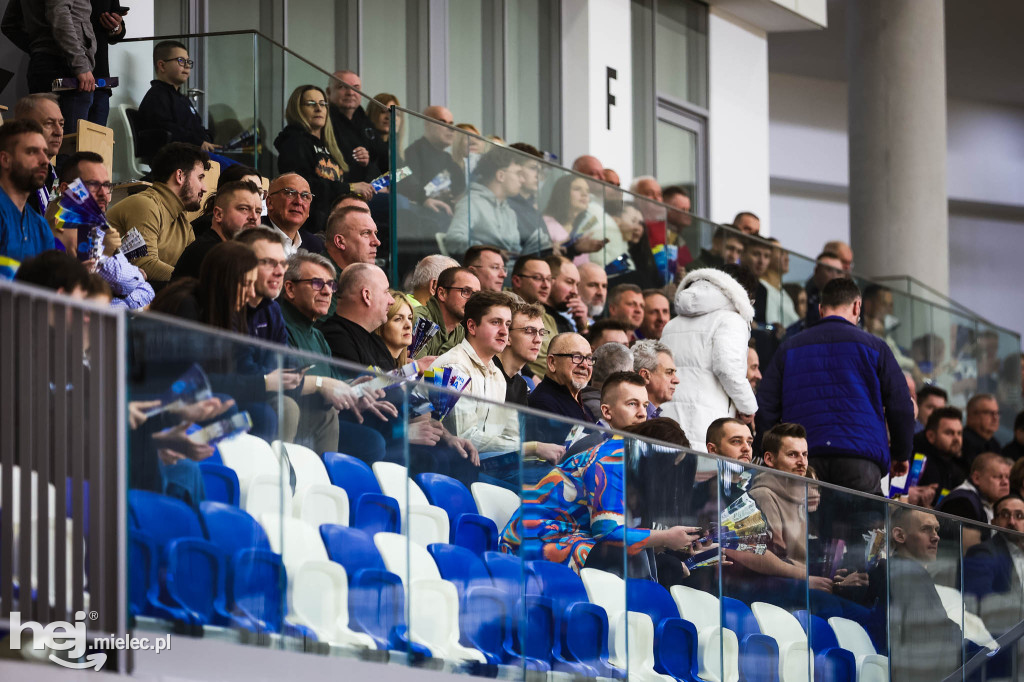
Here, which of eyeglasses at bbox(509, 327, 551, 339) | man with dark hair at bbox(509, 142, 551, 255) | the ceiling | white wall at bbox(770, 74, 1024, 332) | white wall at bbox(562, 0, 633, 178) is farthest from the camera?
white wall at bbox(770, 74, 1024, 332)

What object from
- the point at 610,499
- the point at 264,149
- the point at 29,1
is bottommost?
the point at 610,499

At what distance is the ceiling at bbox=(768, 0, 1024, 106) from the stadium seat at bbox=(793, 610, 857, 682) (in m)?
14.5

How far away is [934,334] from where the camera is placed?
1280cm

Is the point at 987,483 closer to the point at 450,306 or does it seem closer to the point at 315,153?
the point at 450,306

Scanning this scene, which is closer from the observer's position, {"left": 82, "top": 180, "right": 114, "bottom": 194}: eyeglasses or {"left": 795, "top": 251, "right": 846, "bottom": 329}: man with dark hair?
{"left": 82, "top": 180, "right": 114, "bottom": 194}: eyeglasses

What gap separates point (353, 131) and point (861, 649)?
160 inches

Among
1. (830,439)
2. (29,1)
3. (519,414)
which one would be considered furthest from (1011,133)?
(519,414)

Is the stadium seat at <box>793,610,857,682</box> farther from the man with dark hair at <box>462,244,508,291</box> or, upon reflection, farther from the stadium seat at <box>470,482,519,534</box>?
the man with dark hair at <box>462,244,508,291</box>

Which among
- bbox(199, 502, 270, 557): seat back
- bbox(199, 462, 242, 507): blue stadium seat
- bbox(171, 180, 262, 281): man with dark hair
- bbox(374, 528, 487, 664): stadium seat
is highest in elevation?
bbox(171, 180, 262, 281): man with dark hair

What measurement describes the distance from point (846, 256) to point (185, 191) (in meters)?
7.51

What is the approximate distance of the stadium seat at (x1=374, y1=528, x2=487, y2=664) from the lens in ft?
15.5

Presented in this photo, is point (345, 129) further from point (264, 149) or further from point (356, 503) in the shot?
point (356, 503)

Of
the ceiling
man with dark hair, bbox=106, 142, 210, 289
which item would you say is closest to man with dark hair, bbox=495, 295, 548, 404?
man with dark hair, bbox=106, 142, 210, 289

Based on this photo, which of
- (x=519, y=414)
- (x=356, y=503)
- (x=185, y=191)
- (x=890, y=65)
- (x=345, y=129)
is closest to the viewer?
(x=356, y=503)
